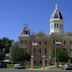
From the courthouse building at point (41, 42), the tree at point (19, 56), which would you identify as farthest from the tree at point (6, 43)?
the tree at point (19, 56)

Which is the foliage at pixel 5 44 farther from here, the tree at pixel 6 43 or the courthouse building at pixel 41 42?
the courthouse building at pixel 41 42

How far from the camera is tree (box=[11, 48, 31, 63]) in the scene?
10508cm

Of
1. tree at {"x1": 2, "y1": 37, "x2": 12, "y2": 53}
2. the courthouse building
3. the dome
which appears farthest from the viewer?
tree at {"x1": 2, "y1": 37, "x2": 12, "y2": 53}

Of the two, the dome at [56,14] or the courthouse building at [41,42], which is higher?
the dome at [56,14]

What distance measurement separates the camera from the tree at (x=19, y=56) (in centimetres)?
10508

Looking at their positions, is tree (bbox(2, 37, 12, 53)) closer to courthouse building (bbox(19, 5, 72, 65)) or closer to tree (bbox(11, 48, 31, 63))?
courthouse building (bbox(19, 5, 72, 65))

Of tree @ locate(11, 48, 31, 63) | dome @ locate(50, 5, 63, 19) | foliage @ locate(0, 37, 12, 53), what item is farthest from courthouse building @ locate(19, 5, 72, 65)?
foliage @ locate(0, 37, 12, 53)

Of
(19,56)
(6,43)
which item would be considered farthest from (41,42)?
(6,43)

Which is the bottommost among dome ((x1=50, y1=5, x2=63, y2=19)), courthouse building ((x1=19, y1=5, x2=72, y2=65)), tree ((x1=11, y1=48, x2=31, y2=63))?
tree ((x1=11, y1=48, x2=31, y2=63))

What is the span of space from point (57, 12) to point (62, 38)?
48.2ft

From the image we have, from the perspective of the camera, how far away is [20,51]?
107 m

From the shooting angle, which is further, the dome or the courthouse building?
the dome

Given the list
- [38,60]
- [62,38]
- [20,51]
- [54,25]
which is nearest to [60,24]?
[54,25]

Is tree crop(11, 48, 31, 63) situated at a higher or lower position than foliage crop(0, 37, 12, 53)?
lower
